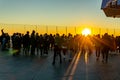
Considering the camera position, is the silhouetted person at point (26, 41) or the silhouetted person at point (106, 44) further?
the silhouetted person at point (26, 41)

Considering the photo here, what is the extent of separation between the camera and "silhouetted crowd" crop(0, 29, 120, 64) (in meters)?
27.1

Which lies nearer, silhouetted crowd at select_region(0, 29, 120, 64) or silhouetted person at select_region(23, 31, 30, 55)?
silhouetted crowd at select_region(0, 29, 120, 64)

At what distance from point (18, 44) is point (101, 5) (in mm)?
10580

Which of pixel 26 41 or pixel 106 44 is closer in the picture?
pixel 106 44

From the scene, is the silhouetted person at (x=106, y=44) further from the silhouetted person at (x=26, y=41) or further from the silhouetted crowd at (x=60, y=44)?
the silhouetted person at (x=26, y=41)

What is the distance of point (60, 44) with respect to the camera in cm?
2623

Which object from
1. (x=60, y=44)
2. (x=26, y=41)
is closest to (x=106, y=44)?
(x=60, y=44)

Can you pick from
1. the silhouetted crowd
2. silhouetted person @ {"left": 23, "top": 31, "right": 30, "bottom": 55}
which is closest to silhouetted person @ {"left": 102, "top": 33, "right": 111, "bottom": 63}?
the silhouetted crowd

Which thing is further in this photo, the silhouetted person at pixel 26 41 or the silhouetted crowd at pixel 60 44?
the silhouetted person at pixel 26 41

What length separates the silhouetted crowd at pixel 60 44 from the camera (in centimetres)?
2712

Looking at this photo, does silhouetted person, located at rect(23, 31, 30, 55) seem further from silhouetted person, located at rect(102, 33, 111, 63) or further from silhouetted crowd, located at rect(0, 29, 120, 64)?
silhouetted person, located at rect(102, 33, 111, 63)

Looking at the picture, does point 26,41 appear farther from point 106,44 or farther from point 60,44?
point 106,44

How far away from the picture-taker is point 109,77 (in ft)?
59.2

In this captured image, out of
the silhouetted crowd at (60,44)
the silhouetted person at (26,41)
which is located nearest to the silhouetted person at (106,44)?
the silhouetted crowd at (60,44)
